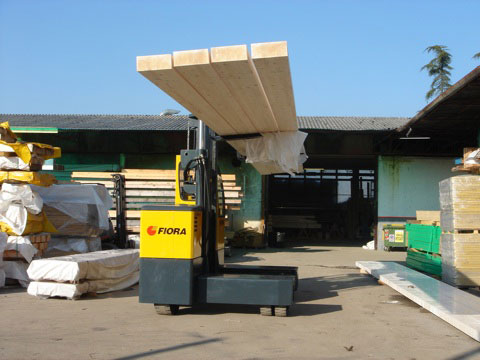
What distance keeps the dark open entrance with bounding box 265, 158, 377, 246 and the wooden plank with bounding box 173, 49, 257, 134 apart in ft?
64.5

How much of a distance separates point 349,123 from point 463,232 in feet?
42.9

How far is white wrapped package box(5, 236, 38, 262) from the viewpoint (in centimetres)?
861

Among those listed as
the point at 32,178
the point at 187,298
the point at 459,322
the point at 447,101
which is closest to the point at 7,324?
the point at 187,298

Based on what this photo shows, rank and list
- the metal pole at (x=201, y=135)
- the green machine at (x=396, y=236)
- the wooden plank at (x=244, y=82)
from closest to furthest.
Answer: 1. the wooden plank at (x=244, y=82)
2. the metal pole at (x=201, y=135)
3. the green machine at (x=396, y=236)

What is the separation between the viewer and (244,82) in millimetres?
5379

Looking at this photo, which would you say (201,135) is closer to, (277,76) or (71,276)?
(277,76)

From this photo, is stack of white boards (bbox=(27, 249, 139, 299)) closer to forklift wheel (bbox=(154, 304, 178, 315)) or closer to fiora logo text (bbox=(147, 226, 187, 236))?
forklift wheel (bbox=(154, 304, 178, 315))

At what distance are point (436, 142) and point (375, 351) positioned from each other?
1609 cm

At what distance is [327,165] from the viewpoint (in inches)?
1107

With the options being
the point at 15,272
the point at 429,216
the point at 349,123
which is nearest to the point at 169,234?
the point at 15,272

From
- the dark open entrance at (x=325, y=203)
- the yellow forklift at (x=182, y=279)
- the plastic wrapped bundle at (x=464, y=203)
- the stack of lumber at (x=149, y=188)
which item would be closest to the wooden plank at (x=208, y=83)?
the yellow forklift at (x=182, y=279)

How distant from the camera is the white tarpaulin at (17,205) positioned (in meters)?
8.74

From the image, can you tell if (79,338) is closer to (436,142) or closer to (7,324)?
(7,324)

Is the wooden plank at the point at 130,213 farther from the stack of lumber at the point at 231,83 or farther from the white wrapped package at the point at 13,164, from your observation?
the stack of lumber at the point at 231,83
